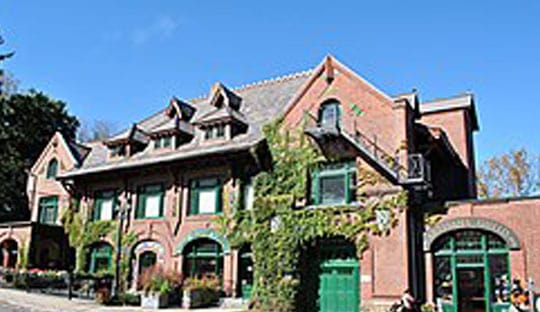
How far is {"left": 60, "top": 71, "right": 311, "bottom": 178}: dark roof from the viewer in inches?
1021

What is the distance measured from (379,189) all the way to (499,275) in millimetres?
5149

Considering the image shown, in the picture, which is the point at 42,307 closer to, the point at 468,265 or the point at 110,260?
the point at 110,260

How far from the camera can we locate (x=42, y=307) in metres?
20.3

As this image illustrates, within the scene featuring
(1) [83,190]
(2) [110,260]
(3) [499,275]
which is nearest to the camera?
(3) [499,275]

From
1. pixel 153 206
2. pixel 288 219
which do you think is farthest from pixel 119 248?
pixel 288 219

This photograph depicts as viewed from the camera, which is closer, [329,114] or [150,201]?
[329,114]

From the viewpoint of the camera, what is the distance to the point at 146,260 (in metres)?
27.4

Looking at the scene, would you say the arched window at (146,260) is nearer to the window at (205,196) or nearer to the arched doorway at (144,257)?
the arched doorway at (144,257)

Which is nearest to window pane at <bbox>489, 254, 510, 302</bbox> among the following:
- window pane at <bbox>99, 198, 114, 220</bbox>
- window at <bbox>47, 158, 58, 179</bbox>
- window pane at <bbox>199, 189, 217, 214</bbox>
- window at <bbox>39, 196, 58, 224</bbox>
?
window pane at <bbox>199, 189, 217, 214</bbox>

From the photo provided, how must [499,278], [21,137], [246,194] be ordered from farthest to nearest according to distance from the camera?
[21,137], [246,194], [499,278]

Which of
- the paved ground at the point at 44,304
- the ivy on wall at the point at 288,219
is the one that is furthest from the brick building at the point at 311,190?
the paved ground at the point at 44,304

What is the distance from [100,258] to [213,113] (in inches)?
395

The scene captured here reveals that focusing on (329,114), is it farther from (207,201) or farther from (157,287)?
(157,287)

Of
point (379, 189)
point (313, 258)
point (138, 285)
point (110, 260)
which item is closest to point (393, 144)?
point (379, 189)
